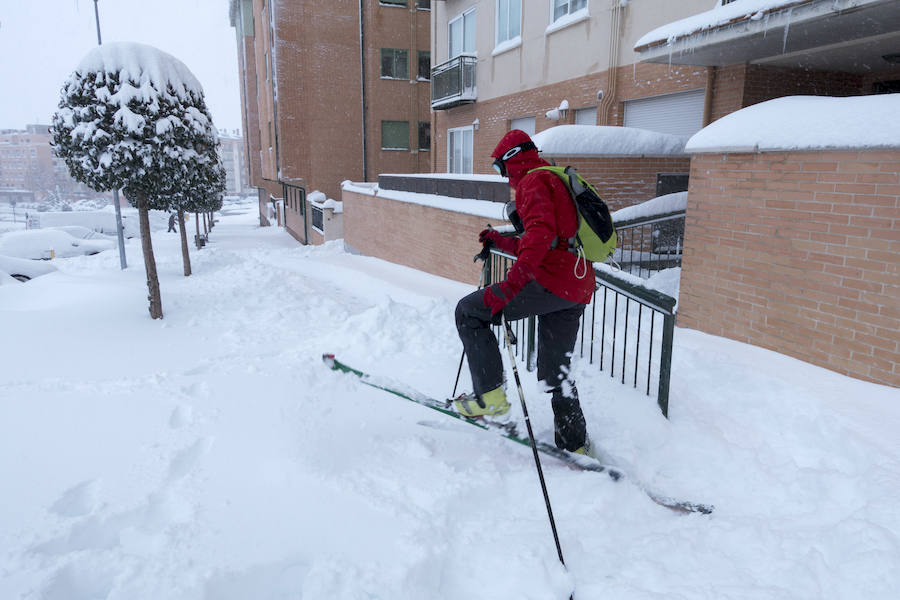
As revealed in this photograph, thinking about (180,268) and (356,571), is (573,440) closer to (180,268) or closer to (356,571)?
(356,571)

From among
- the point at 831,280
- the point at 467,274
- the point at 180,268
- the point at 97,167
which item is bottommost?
the point at 180,268

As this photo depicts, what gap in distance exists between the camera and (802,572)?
2330 mm

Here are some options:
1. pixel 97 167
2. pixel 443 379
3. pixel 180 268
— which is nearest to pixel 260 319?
pixel 97 167

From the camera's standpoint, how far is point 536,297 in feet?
10.2

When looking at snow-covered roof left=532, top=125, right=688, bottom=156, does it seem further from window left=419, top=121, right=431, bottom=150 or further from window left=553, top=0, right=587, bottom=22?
window left=419, top=121, right=431, bottom=150

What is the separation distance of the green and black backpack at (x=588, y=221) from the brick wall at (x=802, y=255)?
2.46m

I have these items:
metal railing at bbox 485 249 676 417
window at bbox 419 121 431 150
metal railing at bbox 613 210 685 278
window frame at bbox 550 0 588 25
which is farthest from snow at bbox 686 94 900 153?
window at bbox 419 121 431 150

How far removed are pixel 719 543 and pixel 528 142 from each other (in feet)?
7.49

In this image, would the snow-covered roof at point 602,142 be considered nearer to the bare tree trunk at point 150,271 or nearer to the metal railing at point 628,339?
the metal railing at point 628,339

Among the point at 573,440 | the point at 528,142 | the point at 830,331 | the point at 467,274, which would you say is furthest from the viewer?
the point at 467,274

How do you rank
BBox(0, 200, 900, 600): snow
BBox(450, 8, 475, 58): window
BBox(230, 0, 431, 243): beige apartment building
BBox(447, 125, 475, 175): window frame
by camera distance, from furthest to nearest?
BBox(230, 0, 431, 243): beige apartment building < BBox(447, 125, 475, 175): window frame < BBox(450, 8, 475, 58): window < BBox(0, 200, 900, 600): snow

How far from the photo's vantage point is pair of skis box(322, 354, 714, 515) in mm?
2902

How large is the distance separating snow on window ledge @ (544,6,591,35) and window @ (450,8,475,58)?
15.5 ft

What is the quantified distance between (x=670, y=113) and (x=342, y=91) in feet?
65.0
